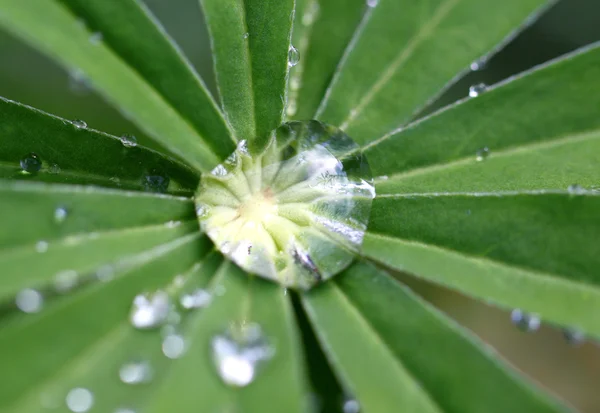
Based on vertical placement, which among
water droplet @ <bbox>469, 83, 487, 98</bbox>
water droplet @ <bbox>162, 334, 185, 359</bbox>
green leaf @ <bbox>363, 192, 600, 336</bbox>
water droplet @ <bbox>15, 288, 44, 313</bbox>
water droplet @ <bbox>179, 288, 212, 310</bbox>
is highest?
water droplet @ <bbox>469, 83, 487, 98</bbox>

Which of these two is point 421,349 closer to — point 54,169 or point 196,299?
point 196,299

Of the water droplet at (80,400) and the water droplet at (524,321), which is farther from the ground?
the water droplet at (80,400)

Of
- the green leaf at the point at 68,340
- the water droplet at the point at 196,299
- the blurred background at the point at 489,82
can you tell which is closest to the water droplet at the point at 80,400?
the green leaf at the point at 68,340

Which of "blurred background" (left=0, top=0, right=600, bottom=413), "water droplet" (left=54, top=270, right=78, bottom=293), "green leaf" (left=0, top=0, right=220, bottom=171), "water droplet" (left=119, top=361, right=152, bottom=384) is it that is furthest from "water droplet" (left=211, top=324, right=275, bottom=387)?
"blurred background" (left=0, top=0, right=600, bottom=413)

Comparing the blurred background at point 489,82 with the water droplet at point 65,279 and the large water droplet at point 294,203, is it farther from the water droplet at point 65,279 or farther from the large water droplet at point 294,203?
the water droplet at point 65,279

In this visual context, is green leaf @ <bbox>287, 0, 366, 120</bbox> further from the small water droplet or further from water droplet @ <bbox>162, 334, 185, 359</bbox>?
water droplet @ <bbox>162, 334, 185, 359</bbox>
